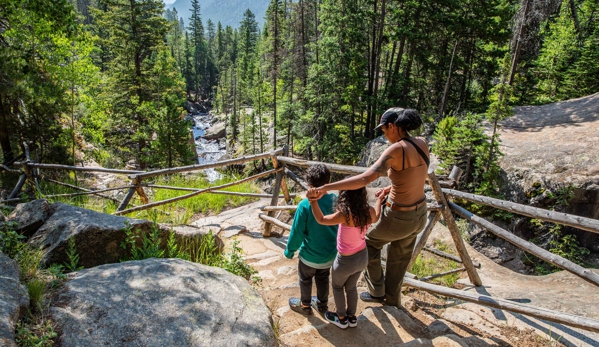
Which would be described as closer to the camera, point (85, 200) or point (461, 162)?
point (85, 200)

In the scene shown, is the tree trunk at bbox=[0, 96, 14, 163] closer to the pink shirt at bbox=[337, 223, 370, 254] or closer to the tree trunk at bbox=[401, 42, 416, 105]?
the pink shirt at bbox=[337, 223, 370, 254]

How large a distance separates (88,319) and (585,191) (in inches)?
553

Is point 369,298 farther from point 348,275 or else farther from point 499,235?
point 499,235

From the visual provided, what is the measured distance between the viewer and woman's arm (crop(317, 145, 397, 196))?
9.02ft

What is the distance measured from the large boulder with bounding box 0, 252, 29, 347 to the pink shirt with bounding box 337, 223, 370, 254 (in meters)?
2.32

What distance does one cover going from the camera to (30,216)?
139 inches

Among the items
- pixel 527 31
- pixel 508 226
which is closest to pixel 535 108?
pixel 527 31

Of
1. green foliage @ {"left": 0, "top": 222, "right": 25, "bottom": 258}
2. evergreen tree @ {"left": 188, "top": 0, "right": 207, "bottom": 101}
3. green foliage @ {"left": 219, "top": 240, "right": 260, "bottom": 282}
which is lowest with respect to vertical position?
green foliage @ {"left": 219, "top": 240, "right": 260, "bottom": 282}

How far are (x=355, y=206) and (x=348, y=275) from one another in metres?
0.72

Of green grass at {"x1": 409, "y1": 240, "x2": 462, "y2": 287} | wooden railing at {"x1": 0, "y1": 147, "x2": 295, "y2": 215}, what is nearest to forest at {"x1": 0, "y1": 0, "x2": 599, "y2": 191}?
wooden railing at {"x1": 0, "y1": 147, "x2": 295, "y2": 215}

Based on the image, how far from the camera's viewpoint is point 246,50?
65562 mm

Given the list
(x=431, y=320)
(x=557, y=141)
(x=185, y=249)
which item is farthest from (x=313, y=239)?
(x=557, y=141)

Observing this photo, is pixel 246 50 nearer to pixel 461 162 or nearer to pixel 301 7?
pixel 301 7

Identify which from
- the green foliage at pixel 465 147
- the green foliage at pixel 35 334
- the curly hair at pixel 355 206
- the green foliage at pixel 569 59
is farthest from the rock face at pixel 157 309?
the green foliage at pixel 569 59
